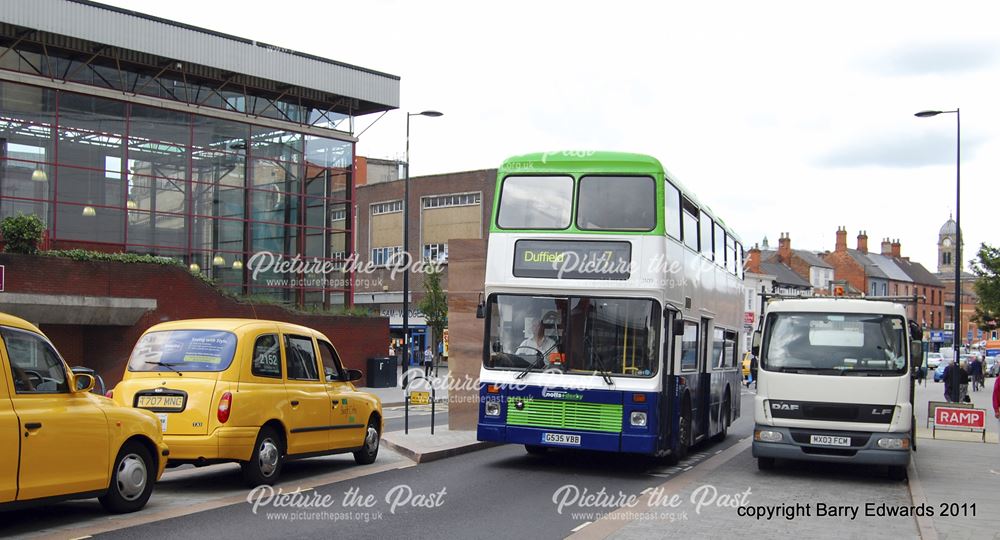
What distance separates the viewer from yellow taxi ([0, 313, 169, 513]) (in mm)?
7918

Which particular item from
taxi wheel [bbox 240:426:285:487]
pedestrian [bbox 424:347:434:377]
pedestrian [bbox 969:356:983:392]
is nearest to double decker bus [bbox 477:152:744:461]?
taxi wheel [bbox 240:426:285:487]

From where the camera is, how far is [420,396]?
18.4 meters

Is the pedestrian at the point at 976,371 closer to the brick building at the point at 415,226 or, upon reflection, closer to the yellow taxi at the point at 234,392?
the brick building at the point at 415,226

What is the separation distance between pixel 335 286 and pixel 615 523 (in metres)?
35.3

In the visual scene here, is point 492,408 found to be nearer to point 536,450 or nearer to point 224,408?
point 536,450

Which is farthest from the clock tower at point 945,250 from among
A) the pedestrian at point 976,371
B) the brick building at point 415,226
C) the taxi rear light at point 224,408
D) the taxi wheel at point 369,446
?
the taxi rear light at point 224,408

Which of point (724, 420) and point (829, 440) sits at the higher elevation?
point (829, 440)

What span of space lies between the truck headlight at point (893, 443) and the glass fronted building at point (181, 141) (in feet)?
87.8

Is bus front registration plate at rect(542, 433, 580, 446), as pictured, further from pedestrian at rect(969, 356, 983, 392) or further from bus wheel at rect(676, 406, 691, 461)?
pedestrian at rect(969, 356, 983, 392)

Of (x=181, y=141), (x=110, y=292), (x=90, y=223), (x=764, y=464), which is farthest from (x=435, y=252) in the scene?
(x=764, y=464)

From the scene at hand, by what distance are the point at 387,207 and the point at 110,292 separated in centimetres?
4466

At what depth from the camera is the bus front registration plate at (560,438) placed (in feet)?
44.1

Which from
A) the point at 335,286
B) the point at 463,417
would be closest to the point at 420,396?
the point at 463,417

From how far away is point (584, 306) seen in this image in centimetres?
1351
